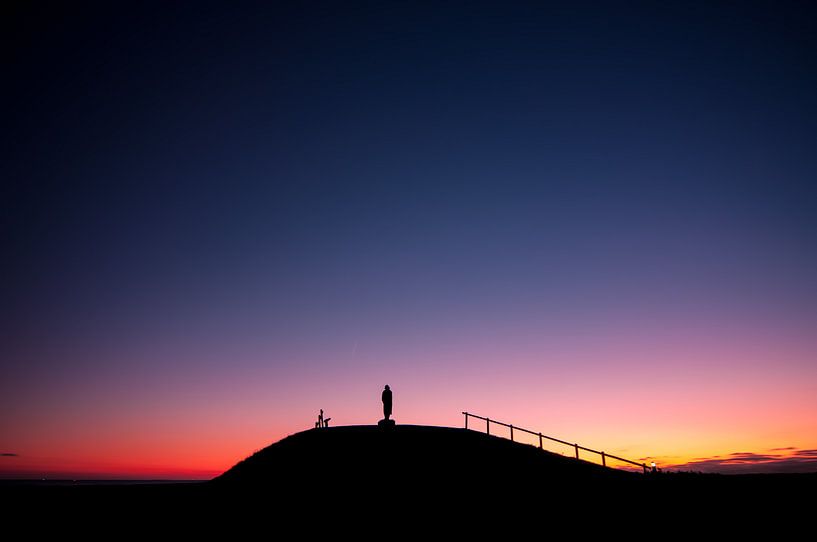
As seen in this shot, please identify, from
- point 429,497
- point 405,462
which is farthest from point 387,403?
point 429,497

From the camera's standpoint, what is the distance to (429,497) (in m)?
18.1

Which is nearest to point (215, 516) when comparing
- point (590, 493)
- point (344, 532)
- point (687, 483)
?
point (344, 532)

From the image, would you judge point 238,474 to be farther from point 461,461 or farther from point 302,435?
point 461,461

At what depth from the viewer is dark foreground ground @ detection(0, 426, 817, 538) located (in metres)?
16.0

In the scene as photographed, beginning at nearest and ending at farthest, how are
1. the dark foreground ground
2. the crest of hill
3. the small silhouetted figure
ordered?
the dark foreground ground
the crest of hill
the small silhouetted figure

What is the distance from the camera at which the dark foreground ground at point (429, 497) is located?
16.0 m

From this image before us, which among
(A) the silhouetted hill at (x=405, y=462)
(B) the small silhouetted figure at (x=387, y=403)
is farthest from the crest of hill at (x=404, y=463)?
(B) the small silhouetted figure at (x=387, y=403)

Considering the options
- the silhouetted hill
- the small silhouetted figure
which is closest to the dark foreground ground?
the silhouetted hill

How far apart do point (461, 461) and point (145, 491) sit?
1396 centimetres

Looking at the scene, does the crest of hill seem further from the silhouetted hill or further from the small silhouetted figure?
the small silhouetted figure

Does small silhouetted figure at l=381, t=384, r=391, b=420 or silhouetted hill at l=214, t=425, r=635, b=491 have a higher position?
small silhouetted figure at l=381, t=384, r=391, b=420

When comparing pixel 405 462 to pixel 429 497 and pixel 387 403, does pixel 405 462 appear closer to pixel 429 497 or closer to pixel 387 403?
pixel 429 497

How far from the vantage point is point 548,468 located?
72.5 feet

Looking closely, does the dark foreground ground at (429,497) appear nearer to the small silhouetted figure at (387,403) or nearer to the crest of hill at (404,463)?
the crest of hill at (404,463)
